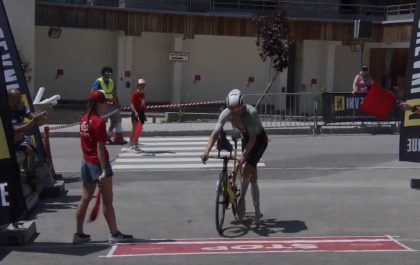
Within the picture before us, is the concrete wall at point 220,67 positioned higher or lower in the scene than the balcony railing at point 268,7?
lower

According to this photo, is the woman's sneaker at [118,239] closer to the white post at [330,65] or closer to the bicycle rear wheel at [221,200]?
the bicycle rear wheel at [221,200]

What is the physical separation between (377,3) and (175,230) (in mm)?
29136

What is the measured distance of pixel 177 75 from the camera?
1276 inches

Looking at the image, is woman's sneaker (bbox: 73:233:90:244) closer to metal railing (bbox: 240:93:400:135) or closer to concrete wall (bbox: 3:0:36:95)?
metal railing (bbox: 240:93:400:135)

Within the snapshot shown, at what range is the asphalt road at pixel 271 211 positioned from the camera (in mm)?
9235

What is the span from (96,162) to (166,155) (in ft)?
29.6

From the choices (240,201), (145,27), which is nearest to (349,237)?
(240,201)

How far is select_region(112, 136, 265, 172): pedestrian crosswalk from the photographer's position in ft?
55.9

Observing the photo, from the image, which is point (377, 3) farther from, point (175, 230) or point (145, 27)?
point (175, 230)

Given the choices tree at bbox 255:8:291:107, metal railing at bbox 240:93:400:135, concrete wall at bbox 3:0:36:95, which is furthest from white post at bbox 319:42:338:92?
concrete wall at bbox 3:0:36:95

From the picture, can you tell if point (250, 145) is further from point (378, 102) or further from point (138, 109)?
point (138, 109)

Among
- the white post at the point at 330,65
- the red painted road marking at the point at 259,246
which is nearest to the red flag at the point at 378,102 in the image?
the red painted road marking at the point at 259,246

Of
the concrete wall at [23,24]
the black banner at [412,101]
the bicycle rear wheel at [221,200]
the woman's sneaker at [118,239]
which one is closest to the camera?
the woman's sneaker at [118,239]

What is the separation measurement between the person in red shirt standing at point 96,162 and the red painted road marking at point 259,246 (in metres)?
0.47
